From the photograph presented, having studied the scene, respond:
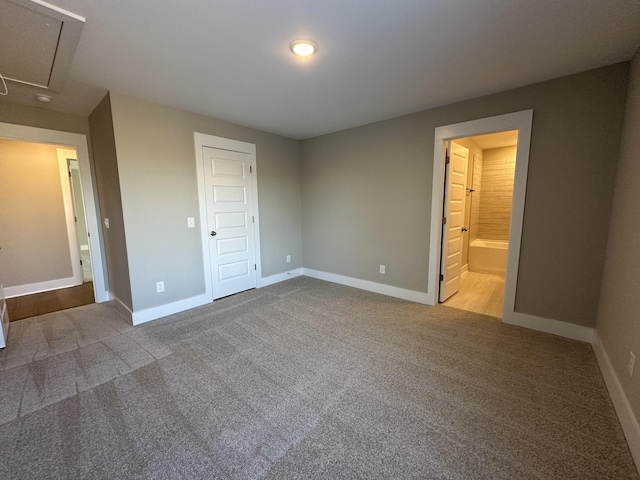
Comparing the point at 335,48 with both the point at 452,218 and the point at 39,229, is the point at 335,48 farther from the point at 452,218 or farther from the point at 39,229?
the point at 39,229

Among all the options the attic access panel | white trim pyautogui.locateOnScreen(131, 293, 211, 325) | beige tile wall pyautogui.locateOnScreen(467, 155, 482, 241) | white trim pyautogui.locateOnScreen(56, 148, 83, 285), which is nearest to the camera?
the attic access panel

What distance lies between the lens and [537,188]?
255 centimetres

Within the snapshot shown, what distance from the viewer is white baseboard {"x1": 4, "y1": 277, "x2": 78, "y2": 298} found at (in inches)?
152

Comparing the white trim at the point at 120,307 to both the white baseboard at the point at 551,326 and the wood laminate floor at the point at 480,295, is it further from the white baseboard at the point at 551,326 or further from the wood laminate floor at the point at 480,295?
the white baseboard at the point at 551,326

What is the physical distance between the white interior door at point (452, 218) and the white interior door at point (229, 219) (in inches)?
109

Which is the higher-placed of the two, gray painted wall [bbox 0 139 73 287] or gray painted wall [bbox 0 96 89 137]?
gray painted wall [bbox 0 96 89 137]

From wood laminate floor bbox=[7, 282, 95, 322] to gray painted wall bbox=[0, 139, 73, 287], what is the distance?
1.12 feet

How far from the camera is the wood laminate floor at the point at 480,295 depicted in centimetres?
325

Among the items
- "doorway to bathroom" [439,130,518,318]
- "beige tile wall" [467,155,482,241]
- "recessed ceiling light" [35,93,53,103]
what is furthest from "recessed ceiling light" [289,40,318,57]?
"beige tile wall" [467,155,482,241]

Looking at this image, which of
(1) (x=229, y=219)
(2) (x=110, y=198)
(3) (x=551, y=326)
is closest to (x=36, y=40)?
(2) (x=110, y=198)

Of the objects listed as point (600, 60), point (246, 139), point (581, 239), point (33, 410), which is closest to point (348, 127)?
point (246, 139)

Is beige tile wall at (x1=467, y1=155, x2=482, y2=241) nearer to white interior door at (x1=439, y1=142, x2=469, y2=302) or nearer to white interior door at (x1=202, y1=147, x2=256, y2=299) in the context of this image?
white interior door at (x1=439, y1=142, x2=469, y2=302)

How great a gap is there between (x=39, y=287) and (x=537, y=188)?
22.8ft

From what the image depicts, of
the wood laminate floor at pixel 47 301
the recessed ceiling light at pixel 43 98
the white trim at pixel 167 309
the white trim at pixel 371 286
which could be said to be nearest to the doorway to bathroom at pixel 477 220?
the white trim at pixel 371 286
